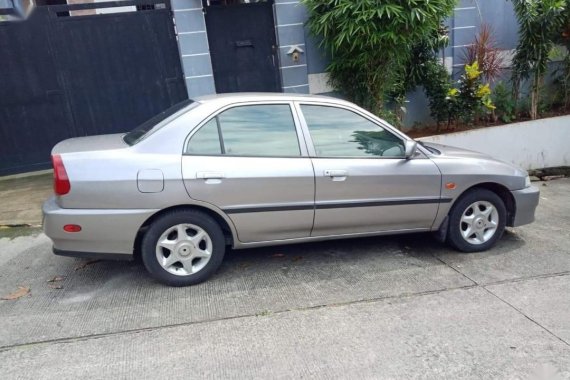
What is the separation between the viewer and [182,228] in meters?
3.46

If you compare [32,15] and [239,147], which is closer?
[239,147]

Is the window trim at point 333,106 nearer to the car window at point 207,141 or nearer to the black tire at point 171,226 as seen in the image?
the car window at point 207,141

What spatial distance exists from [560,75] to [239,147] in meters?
7.31

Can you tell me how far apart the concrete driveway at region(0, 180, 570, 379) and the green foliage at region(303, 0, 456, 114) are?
3039mm

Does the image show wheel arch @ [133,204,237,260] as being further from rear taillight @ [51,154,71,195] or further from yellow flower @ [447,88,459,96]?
yellow flower @ [447,88,459,96]

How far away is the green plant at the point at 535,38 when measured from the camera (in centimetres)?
686

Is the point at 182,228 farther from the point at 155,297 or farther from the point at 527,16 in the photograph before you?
the point at 527,16

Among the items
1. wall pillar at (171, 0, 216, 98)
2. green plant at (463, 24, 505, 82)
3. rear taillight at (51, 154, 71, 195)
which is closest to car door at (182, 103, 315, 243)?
rear taillight at (51, 154, 71, 195)

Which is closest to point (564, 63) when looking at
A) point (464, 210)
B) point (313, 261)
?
point (464, 210)

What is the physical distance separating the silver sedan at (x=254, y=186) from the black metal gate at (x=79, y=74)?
3.29 metres

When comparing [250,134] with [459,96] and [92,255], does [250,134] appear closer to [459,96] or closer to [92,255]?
[92,255]

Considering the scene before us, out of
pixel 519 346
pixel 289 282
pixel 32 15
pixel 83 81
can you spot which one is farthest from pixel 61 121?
pixel 519 346

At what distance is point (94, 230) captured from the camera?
332cm

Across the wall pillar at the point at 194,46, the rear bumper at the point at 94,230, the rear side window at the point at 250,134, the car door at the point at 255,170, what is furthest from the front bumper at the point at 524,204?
the wall pillar at the point at 194,46
